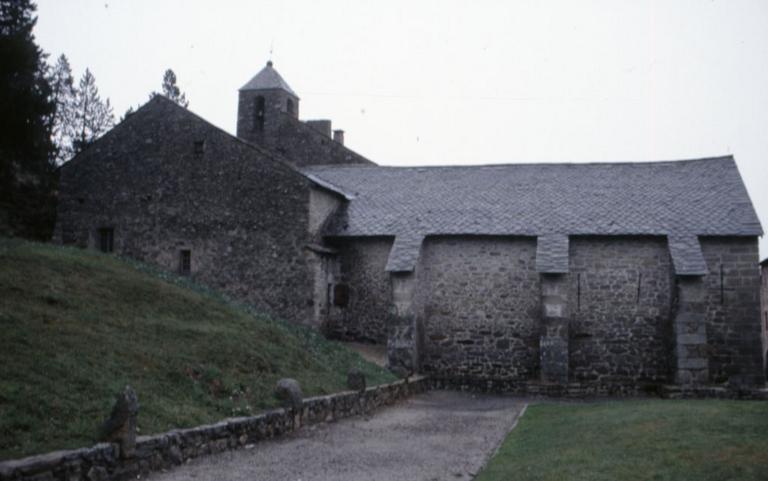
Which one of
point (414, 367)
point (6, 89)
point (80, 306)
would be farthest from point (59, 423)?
point (6, 89)

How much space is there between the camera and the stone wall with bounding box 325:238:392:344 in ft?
79.8

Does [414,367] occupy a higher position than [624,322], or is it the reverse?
[624,322]

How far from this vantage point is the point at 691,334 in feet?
67.2

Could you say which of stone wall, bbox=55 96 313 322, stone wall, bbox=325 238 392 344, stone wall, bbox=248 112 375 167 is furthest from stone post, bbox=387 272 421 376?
stone wall, bbox=248 112 375 167

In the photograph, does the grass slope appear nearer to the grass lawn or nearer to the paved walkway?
the paved walkway

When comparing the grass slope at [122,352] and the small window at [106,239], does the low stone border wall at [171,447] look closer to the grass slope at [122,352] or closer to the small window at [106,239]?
the grass slope at [122,352]

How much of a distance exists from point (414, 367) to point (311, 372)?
6.74 m

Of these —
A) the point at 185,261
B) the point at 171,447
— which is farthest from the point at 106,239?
the point at 171,447

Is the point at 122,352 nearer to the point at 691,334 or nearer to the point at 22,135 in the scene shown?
the point at 691,334

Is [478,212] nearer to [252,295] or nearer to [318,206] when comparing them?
[318,206]

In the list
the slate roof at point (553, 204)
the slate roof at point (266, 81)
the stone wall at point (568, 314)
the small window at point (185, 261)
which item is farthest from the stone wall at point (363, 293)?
the slate roof at point (266, 81)

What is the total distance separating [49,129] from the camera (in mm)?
30422

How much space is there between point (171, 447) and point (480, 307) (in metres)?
15.6

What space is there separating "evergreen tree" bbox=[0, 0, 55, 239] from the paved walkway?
18530mm
